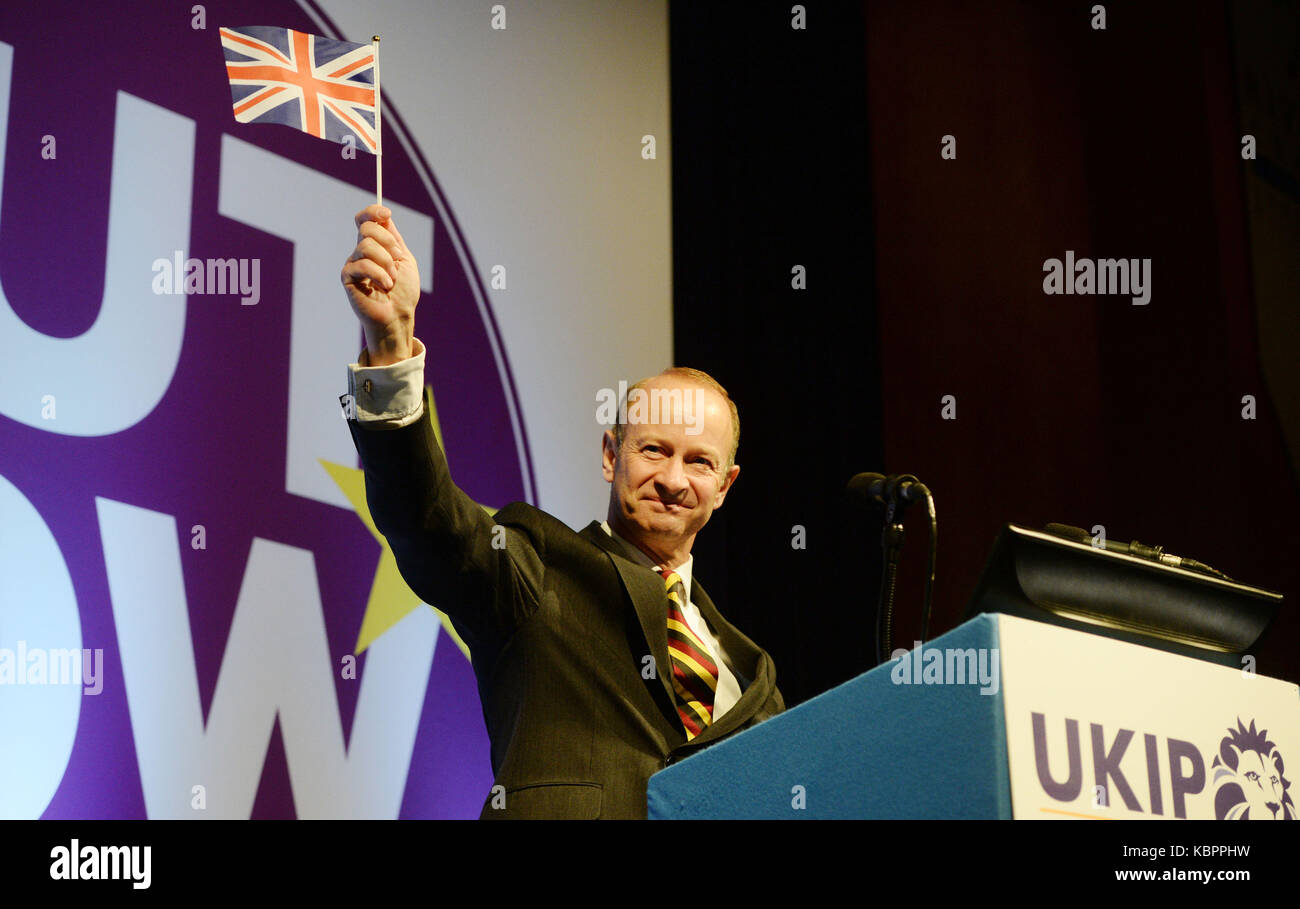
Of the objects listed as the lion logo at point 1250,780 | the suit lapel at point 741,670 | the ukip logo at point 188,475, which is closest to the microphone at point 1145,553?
the lion logo at point 1250,780

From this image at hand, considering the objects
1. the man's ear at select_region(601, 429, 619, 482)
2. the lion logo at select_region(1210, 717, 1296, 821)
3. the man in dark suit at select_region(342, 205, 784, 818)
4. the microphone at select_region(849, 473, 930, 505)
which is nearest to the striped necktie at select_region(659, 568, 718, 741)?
the man in dark suit at select_region(342, 205, 784, 818)

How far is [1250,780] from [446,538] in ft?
3.63

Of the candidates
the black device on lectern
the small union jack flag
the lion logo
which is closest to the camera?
the lion logo

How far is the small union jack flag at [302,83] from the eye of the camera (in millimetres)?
1985

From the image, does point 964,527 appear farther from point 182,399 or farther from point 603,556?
point 182,399

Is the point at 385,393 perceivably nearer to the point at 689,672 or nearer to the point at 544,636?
the point at 544,636

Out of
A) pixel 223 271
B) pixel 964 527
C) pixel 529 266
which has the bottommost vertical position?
pixel 964 527

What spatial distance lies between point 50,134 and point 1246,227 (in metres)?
3.08

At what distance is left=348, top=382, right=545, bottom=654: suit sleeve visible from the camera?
1790 millimetres

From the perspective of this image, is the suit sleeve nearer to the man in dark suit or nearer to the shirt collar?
the man in dark suit

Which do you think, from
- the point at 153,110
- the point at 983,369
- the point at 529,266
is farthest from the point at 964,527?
the point at 153,110

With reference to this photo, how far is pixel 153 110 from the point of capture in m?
2.74
